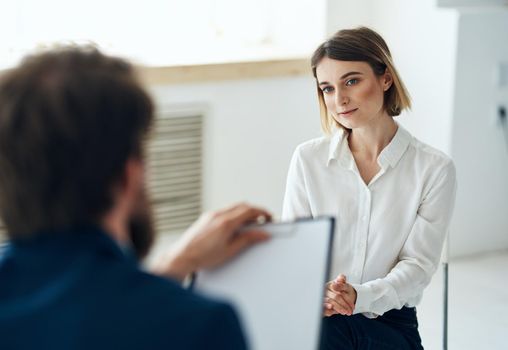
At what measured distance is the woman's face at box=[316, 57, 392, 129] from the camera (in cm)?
210

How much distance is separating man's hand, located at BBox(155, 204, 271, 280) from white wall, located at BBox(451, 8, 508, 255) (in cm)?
265

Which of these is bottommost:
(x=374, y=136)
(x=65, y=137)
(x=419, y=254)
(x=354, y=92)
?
(x=419, y=254)

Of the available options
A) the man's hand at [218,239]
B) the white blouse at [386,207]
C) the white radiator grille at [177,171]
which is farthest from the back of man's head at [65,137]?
the white radiator grille at [177,171]

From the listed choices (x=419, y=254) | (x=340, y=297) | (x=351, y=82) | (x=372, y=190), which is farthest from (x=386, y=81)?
(x=340, y=297)

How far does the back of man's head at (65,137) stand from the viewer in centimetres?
88

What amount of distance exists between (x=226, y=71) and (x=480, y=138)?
1.05 m

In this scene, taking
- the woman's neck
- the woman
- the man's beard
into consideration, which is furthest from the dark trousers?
the man's beard

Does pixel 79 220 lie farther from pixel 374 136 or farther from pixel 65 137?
pixel 374 136

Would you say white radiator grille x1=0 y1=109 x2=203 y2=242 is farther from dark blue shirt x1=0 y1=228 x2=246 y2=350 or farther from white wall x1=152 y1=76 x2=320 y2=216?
dark blue shirt x1=0 y1=228 x2=246 y2=350

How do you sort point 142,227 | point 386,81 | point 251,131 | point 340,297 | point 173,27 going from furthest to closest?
1. point 173,27
2. point 251,131
3. point 386,81
4. point 340,297
5. point 142,227

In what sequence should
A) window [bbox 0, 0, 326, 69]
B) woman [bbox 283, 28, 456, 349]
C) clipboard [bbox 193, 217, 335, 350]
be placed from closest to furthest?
1. clipboard [bbox 193, 217, 335, 350]
2. woman [bbox 283, 28, 456, 349]
3. window [bbox 0, 0, 326, 69]

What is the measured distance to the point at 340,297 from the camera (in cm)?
193

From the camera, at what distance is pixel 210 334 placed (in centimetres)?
88

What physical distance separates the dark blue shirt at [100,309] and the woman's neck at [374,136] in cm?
127
